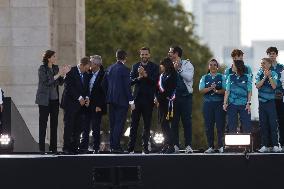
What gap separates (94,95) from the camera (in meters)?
23.6

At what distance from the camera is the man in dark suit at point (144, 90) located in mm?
22844

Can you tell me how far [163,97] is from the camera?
22.5m

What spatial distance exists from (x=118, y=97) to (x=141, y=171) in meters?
2.98

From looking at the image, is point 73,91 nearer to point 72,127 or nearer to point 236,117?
point 72,127

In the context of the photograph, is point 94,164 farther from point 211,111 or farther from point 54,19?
point 54,19

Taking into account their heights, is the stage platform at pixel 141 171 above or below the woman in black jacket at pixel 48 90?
below

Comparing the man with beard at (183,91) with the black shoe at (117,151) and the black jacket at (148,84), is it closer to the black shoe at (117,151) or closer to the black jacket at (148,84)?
the black jacket at (148,84)

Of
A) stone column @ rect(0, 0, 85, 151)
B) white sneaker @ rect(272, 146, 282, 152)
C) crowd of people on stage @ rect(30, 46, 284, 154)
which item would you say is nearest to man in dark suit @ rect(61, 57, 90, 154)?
crowd of people on stage @ rect(30, 46, 284, 154)

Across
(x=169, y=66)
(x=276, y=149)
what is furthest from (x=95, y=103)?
(x=276, y=149)

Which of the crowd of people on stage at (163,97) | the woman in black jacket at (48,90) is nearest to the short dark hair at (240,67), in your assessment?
the crowd of people on stage at (163,97)

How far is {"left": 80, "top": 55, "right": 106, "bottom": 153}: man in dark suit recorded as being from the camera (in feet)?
77.3

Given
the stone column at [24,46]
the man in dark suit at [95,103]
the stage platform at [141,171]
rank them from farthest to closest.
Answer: the stone column at [24,46], the man in dark suit at [95,103], the stage platform at [141,171]

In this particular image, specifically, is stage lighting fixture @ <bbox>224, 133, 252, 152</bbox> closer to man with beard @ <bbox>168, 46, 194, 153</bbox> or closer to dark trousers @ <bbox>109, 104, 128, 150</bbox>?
man with beard @ <bbox>168, 46, 194, 153</bbox>

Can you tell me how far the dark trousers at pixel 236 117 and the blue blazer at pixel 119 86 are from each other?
1962 mm
